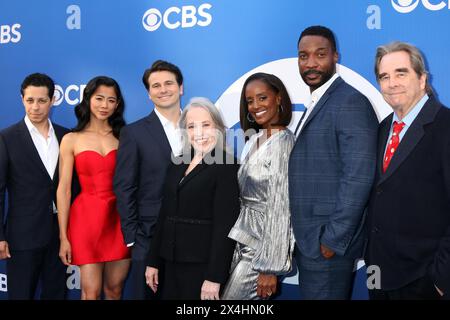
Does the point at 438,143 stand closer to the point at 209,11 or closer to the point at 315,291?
the point at 315,291

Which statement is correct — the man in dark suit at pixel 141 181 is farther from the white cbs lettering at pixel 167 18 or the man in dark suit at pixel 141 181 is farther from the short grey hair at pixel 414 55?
the short grey hair at pixel 414 55

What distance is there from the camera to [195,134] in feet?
7.94

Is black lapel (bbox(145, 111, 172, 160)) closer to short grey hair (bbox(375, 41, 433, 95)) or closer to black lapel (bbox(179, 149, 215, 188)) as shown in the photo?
black lapel (bbox(179, 149, 215, 188))

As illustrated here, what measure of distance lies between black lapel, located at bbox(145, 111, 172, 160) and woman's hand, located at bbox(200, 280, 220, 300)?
838 millimetres

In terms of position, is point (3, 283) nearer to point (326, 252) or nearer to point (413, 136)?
point (326, 252)

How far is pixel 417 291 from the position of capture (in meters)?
2.04

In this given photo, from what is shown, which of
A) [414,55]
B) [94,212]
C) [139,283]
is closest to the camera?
[414,55]

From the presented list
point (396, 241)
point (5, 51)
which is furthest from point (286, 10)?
point (5, 51)

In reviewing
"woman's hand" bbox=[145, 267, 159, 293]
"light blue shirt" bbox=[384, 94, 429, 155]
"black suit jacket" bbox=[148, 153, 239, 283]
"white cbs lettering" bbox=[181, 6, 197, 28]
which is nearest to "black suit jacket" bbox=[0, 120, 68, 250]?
"woman's hand" bbox=[145, 267, 159, 293]

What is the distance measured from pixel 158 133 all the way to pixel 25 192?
0.92 metres

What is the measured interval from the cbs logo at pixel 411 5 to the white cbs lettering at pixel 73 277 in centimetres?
268

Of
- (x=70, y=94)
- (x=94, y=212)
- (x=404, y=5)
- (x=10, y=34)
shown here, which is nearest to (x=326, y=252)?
(x=94, y=212)

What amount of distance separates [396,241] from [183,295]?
3.32ft

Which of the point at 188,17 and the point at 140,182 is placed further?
the point at 188,17
